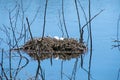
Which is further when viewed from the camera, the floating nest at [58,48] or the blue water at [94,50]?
the floating nest at [58,48]

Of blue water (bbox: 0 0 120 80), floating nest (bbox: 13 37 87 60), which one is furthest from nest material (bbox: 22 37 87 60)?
blue water (bbox: 0 0 120 80)

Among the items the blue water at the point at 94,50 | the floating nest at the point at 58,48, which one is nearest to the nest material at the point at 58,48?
the floating nest at the point at 58,48

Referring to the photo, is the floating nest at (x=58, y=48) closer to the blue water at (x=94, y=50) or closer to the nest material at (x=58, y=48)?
the nest material at (x=58, y=48)

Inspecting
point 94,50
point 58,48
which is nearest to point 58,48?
point 58,48

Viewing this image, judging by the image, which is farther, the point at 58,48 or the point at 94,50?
the point at 58,48

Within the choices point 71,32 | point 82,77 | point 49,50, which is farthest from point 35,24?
point 82,77

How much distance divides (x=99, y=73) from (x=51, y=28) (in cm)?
219

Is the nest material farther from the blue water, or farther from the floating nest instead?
the blue water

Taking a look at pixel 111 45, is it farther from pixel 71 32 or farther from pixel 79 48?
pixel 71 32

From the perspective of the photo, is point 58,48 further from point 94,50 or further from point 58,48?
point 94,50

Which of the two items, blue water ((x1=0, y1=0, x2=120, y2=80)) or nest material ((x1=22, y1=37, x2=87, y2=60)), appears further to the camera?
nest material ((x1=22, y1=37, x2=87, y2=60))

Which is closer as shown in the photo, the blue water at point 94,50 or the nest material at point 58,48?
the blue water at point 94,50

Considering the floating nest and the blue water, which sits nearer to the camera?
the blue water

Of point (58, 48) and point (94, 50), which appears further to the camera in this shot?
point (58, 48)
